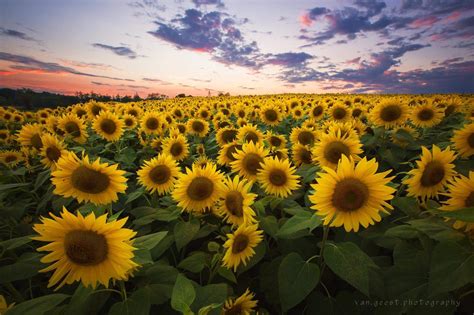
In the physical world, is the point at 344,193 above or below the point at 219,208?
above

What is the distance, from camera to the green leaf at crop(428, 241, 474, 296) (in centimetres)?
151

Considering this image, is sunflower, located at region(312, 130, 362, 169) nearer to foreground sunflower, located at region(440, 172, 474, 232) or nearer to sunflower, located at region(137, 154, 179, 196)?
foreground sunflower, located at region(440, 172, 474, 232)

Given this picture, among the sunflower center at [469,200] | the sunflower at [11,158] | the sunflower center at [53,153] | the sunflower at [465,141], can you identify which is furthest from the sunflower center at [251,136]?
the sunflower at [11,158]

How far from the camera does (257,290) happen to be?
284cm

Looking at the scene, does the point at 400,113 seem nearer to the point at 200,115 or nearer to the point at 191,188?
the point at 191,188

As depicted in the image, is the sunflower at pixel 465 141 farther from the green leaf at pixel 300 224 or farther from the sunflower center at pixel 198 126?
the sunflower center at pixel 198 126

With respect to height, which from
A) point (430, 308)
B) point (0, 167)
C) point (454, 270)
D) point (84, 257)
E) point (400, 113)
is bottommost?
point (0, 167)

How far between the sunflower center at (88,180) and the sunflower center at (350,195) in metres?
2.26

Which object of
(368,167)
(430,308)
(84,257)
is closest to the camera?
(84,257)

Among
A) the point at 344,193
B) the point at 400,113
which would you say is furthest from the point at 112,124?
the point at 400,113

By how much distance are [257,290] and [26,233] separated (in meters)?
2.95

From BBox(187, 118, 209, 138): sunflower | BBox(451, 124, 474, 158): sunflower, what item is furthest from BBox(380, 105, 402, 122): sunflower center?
BBox(187, 118, 209, 138): sunflower

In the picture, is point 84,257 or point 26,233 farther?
point 26,233

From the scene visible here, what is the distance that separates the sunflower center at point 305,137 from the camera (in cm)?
571
